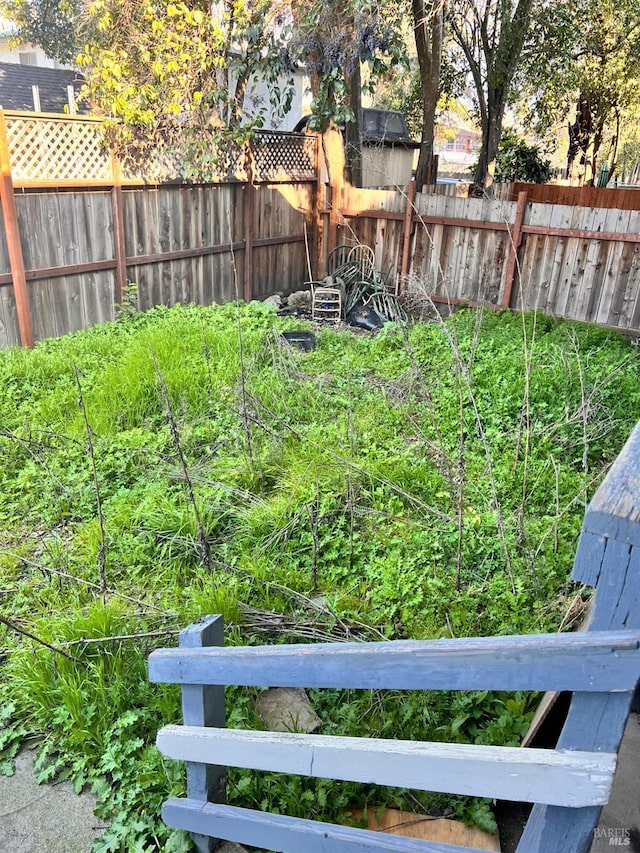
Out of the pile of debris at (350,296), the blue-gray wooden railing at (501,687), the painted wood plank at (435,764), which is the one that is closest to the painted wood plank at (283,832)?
the blue-gray wooden railing at (501,687)

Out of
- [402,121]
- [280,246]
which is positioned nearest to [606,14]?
[402,121]

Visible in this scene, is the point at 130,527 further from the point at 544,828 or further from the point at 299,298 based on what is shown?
the point at 299,298

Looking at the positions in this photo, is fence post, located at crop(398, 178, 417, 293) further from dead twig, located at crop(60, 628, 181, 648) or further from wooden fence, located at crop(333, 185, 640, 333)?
dead twig, located at crop(60, 628, 181, 648)

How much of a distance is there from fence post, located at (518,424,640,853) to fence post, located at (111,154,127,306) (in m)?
6.53

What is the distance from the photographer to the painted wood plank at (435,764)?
3.20 ft

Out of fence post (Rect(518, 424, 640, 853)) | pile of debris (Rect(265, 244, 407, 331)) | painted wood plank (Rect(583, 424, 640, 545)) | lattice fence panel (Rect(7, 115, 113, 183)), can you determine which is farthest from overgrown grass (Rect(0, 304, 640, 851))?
pile of debris (Rect(265, 244, 407, 331))

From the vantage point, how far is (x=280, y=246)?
9039mm

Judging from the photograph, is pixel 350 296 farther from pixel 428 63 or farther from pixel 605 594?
pixel 605 594

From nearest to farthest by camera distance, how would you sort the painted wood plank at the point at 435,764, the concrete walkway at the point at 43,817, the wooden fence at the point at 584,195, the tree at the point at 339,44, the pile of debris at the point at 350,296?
the painted wood plank at the point at 435,764, the concrete walkway at the point at 43,817, the tree at the point at 339,44, the pile of debris at the point at 350,296, the wooden fence at the point at 584,195

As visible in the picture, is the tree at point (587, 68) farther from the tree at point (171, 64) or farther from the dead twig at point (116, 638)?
the dead twig at point (116, 638)

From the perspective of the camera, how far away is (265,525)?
3.41 meters

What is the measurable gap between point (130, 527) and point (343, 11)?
22.0 ft

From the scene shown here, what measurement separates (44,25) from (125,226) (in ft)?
42.1

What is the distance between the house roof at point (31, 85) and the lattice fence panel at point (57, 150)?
1184cm
